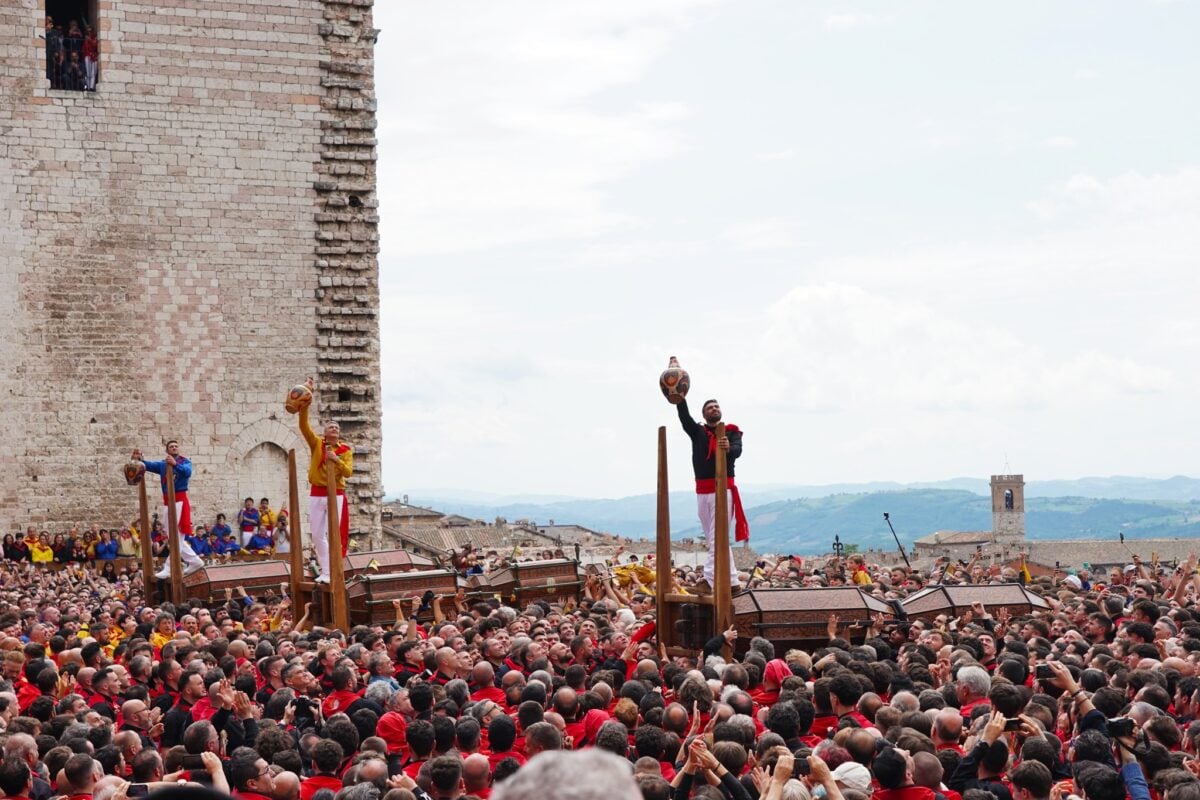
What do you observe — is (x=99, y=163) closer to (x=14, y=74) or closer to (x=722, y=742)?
(x=14, y=74)

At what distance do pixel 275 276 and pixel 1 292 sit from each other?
4.64 metres

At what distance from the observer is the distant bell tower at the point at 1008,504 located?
6994 cm

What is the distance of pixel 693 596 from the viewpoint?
12773 millimetres

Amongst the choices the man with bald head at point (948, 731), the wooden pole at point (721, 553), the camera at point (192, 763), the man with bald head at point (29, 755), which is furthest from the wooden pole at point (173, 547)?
the man with bald head at point (948, 731)

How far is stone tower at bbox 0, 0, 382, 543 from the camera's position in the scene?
2653cm

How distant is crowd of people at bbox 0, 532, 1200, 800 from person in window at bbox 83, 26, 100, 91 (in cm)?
1548

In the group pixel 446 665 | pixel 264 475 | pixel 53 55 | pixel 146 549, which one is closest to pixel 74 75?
pixel 53 55

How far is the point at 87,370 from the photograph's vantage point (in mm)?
26719

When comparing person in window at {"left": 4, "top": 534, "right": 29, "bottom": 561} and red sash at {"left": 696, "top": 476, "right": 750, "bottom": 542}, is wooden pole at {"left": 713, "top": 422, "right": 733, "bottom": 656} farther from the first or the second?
person in window at {"left": 4, "top": 534, "right": 29, "bottom": 561}

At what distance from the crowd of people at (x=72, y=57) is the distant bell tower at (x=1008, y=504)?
5027 centimetres

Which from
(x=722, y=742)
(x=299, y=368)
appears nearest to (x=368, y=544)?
(x=299, y=368)

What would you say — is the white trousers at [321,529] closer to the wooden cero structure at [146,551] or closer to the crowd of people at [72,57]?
the wooden cero structure at [146,551]

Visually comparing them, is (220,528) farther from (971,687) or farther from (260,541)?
(971,687)

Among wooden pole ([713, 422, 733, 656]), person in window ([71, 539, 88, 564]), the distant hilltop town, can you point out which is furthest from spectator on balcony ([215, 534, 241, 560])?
wooden pole ([713, 422, 733, 656])
